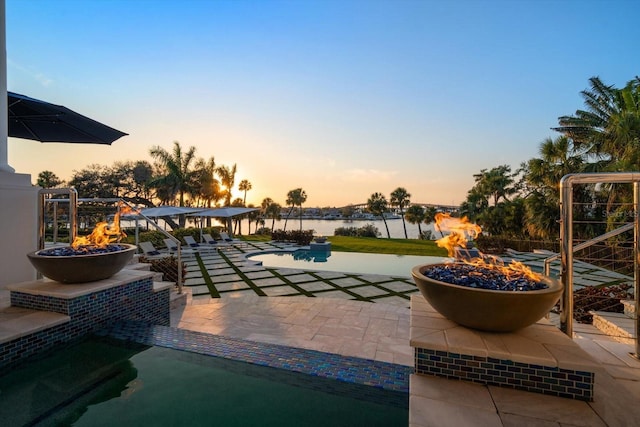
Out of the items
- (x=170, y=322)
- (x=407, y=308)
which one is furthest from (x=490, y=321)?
(x=170, y=322)

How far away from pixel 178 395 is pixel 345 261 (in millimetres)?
9703

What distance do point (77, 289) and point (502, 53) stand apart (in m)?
10.7

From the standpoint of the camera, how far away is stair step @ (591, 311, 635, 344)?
3.03 metres

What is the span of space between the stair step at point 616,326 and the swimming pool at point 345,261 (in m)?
5.79

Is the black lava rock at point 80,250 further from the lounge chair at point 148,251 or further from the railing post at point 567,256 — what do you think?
the lounge chair at point 148,251

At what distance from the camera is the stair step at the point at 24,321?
2.44 m

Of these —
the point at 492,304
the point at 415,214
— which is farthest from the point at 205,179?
the point at 492,304

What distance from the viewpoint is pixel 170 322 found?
417 centimetres

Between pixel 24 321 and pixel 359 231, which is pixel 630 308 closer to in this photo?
pixel 24 321

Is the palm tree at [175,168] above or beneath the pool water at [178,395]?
above

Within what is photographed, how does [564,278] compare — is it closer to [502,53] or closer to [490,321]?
[490,321]

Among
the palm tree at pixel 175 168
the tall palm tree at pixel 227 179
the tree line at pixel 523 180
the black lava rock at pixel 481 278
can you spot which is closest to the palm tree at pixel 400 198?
the tree line at pixel 523 180

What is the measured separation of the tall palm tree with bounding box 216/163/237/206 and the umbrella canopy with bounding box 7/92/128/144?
2309 cm

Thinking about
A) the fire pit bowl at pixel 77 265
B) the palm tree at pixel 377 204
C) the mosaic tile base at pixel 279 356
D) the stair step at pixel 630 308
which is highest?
the palm tree at pixel 377 204
